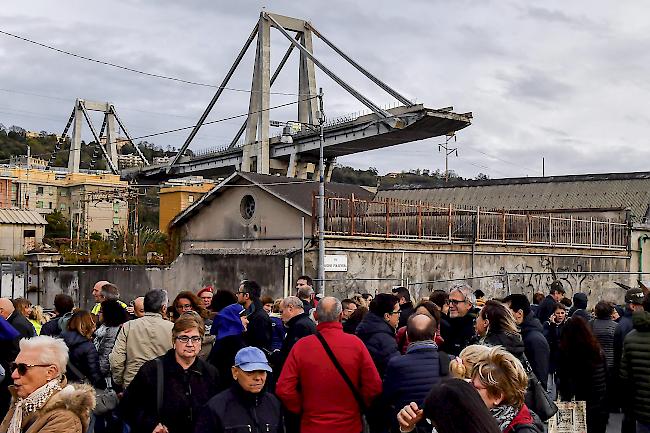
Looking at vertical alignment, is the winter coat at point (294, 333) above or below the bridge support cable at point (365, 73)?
below

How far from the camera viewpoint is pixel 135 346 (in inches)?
250

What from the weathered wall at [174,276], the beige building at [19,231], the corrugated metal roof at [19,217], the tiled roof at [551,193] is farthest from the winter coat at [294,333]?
the tiled roof at [551,193]

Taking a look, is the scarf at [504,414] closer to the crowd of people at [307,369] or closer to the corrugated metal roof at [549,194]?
the crowd of people at [307,369]

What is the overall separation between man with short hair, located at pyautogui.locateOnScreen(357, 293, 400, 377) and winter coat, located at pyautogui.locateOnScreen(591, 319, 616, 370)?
328 centimetres

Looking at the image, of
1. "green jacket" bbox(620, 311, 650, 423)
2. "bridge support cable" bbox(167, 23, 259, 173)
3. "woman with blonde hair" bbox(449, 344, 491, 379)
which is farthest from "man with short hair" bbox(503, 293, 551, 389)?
"bridge support cable" bbox(167, 23, 259, 173)

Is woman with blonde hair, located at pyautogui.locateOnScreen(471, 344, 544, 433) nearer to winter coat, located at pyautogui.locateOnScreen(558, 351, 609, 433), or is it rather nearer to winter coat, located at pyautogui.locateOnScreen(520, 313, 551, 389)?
winter coat, located at pyautogui.locateOnScreen(520, 313, 551, 389)

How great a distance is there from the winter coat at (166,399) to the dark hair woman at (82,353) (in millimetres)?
1307

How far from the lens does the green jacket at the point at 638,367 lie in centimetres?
673

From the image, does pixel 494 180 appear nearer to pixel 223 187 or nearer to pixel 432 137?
pixel 432 137

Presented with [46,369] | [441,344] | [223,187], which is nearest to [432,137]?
[223,187]

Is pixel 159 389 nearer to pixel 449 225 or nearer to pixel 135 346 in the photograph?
pixel 135 346

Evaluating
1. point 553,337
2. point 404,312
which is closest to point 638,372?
point 553,337

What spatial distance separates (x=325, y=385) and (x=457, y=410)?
9.98ft

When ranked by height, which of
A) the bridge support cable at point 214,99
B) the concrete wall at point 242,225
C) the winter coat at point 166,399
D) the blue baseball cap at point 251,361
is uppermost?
the bridge support cable at point 214,99
